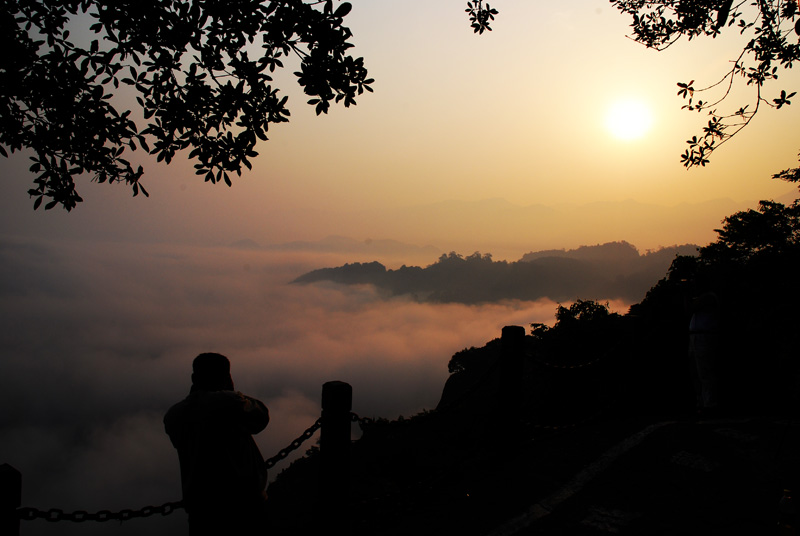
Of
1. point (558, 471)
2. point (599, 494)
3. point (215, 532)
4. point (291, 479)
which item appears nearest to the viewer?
point (215, 532)

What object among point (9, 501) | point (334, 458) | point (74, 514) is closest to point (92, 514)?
point (9, 501)

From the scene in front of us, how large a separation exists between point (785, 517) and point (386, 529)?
3655 mm

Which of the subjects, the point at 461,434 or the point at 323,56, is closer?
the point at 323,56

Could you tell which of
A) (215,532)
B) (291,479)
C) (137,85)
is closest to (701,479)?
(215,532)

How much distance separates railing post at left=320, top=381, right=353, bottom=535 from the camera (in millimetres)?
4344

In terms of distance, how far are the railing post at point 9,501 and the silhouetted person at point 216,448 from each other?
898mm

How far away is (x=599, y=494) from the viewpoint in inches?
212

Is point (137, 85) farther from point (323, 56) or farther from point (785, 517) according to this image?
point (785, 517)

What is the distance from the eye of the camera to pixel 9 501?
10.0 ft

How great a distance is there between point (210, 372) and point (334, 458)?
4.95ft

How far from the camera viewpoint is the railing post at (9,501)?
9.92 feet

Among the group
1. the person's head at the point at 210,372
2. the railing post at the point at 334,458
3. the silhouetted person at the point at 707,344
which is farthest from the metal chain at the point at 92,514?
the silhouetted person at the point at 707,344

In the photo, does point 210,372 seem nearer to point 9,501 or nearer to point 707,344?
point 9,501

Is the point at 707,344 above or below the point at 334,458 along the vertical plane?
above
